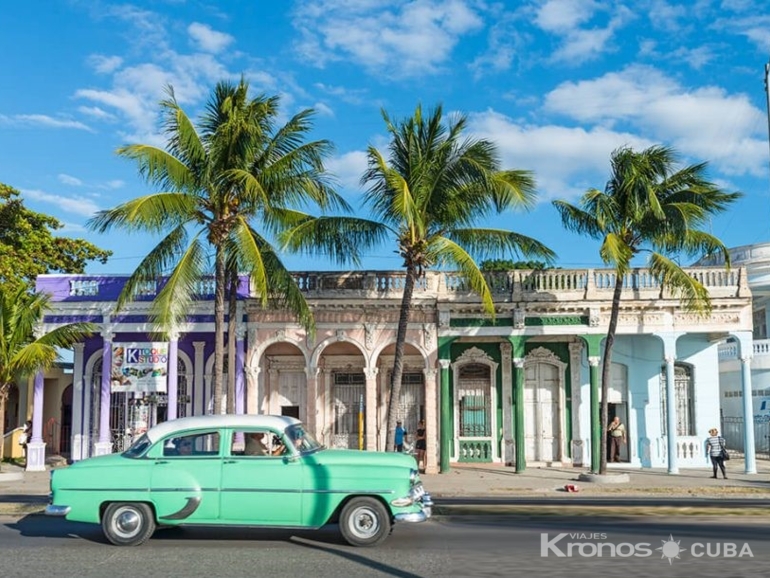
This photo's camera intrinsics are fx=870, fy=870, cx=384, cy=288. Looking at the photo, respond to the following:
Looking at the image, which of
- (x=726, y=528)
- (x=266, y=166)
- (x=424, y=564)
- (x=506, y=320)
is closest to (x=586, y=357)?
(x=506, y=320)

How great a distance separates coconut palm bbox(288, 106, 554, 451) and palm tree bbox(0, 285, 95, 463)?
6.68 metres

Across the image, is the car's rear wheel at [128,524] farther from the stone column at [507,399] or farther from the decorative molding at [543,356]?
the decorative molding at [543,356]

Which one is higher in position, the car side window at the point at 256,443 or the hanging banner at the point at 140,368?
the hanging banner at the point at 140,368

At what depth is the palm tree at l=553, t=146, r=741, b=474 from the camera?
66.5 ft

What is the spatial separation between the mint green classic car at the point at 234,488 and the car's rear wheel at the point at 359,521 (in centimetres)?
1

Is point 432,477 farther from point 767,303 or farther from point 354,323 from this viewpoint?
point 767,303

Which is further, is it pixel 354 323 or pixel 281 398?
pixel 281 398

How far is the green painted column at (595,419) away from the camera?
22.7 m

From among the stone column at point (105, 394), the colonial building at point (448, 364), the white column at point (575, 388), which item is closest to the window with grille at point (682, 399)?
the colonial building at point (448, 364)

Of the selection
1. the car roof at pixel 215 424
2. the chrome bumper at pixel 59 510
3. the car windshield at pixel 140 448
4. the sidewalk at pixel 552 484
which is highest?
the car roof at pixel 215 424

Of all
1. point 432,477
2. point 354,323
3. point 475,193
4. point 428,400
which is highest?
point 475,193

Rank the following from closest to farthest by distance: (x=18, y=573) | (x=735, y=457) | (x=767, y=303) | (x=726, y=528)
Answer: (x=18, y=573)
(x=726, y=528)
(x=735, y=457)
(x=767, y=303)

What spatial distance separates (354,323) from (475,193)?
6.45 metres

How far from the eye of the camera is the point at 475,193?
66.2ft
